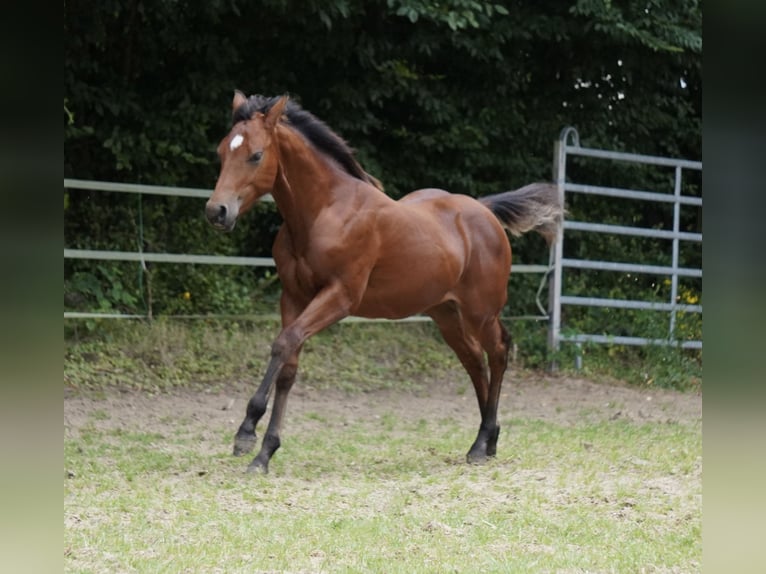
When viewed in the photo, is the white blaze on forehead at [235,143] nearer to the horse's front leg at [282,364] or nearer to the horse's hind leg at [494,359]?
the horse's front leg at [282,364]

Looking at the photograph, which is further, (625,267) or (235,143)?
(625,267)

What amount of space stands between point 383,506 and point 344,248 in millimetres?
1509

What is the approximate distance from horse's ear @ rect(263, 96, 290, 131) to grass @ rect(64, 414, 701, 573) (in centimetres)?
182

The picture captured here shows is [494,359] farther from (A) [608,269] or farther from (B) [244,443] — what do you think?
(A) [608,269]

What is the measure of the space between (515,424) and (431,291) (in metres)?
2.01

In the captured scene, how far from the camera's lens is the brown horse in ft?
15.6

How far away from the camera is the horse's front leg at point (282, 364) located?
475 centimetres

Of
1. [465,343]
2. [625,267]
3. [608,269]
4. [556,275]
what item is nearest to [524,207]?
[465,343]

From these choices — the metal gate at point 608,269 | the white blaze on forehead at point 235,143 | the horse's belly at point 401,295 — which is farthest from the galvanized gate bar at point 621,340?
the white blaze on forehead at point 235,143

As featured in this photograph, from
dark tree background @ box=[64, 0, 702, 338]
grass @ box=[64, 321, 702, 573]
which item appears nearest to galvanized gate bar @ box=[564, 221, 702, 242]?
dark tree background @ box=[64, 0, 702, 338]

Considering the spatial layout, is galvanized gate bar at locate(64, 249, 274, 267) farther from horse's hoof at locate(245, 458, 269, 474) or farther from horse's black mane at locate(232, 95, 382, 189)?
horse's hoof at locate(245, 458, 269, 474)

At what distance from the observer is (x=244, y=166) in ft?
15.2

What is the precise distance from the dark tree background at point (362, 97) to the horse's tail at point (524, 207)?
236cm

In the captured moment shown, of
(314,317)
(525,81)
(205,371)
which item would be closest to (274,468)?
(314,317)
